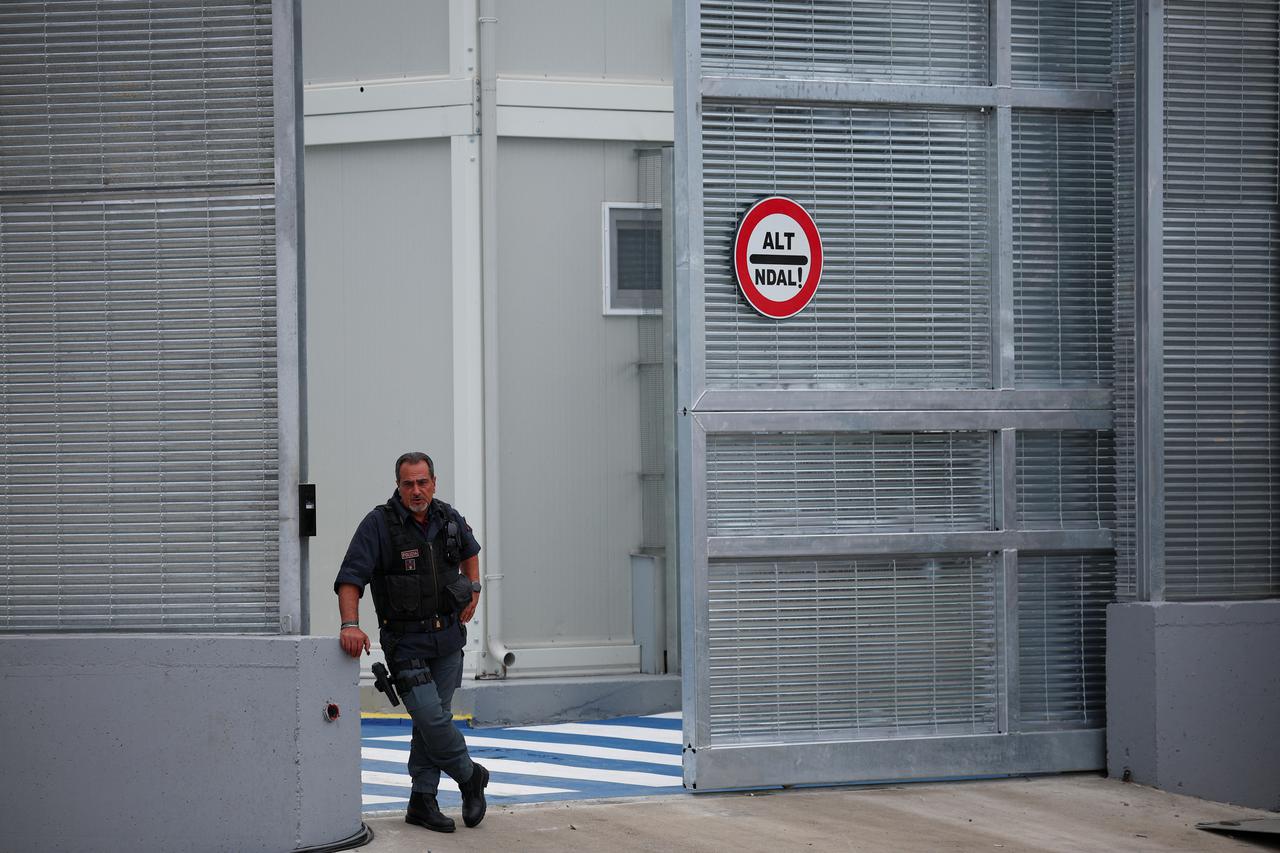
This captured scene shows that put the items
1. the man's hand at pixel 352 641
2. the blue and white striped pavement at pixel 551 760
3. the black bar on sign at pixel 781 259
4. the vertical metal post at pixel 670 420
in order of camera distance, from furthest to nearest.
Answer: the vertical metal post at pixel 670 420
the blue and white striped pavement at pixel 551 760
the black bar on sign at pixel 781 259
the man's hand at pixel 352 641

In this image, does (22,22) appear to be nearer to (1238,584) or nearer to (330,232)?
(330,232)

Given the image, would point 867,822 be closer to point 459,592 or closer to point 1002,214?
point 459,592

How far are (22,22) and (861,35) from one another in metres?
4.33

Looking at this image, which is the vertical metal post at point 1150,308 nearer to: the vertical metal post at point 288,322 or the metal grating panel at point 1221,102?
the metal grating panel at point 1221,102

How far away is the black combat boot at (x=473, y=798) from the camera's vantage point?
7984mm

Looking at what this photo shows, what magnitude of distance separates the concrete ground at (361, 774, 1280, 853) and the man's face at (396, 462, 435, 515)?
153cm

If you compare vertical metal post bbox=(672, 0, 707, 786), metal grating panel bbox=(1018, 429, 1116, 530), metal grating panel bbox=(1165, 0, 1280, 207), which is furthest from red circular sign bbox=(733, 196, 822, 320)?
metal grating panel bbox=(1165, 0, 1280, 207)

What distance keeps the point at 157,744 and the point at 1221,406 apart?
5941 mm

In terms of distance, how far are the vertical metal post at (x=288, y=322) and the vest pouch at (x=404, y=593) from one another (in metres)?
0.49

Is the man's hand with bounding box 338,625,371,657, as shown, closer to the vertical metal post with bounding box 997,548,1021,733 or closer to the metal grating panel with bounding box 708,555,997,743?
the metal grating panel with bounding box 708,555,997,743

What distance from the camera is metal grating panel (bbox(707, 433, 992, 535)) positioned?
896cm

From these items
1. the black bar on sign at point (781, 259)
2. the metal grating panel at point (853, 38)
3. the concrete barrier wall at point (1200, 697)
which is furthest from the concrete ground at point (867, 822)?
the metal grating panel at point (853, 38)

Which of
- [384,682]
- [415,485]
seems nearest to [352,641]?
[384,682]

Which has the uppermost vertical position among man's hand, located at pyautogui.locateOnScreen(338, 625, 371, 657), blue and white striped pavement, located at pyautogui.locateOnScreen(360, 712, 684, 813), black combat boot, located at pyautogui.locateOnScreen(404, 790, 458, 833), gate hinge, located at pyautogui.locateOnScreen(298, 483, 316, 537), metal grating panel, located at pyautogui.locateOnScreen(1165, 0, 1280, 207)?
metal grating panel, located at pyautogui.locateOnScreen(1165, 0, 1280, 207)
